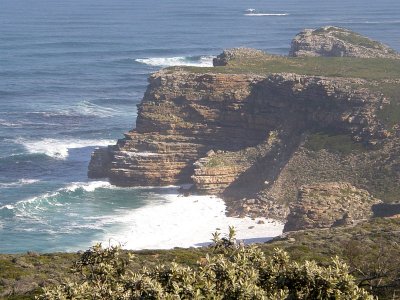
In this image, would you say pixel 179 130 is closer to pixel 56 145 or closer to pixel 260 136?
pixel 260 136

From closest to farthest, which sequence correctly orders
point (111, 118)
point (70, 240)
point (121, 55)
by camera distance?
point (70, 240), point (111, 118), point (121, 55)

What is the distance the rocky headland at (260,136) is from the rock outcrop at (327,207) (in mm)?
3774

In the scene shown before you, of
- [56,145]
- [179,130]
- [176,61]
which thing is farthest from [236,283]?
[176,61]

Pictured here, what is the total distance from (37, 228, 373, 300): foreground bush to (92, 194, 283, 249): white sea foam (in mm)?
40133

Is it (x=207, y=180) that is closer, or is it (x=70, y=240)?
(x=70, y=240)

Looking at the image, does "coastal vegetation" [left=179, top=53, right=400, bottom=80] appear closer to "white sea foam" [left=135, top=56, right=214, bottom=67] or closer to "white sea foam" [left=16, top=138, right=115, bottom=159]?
"white sea foam" [left=16, top=138, right=115, bottom=159]

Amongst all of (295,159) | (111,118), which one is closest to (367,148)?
(295,159)

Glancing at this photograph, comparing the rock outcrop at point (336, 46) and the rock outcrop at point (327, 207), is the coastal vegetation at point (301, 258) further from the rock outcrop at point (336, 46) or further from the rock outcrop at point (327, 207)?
the rock outcrop at point (336, 46)

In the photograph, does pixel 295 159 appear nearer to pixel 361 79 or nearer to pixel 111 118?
pixel 361 79

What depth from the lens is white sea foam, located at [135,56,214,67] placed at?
147375mm

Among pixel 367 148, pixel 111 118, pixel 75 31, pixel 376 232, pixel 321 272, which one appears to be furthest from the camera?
pixel 75 31

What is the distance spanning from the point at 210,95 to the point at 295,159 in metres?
13.4

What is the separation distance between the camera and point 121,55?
→ 545 feet

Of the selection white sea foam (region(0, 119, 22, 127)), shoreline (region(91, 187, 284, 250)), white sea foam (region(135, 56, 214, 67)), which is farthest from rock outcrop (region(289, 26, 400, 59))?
shoreline (region(91, 187, 284, 250))
